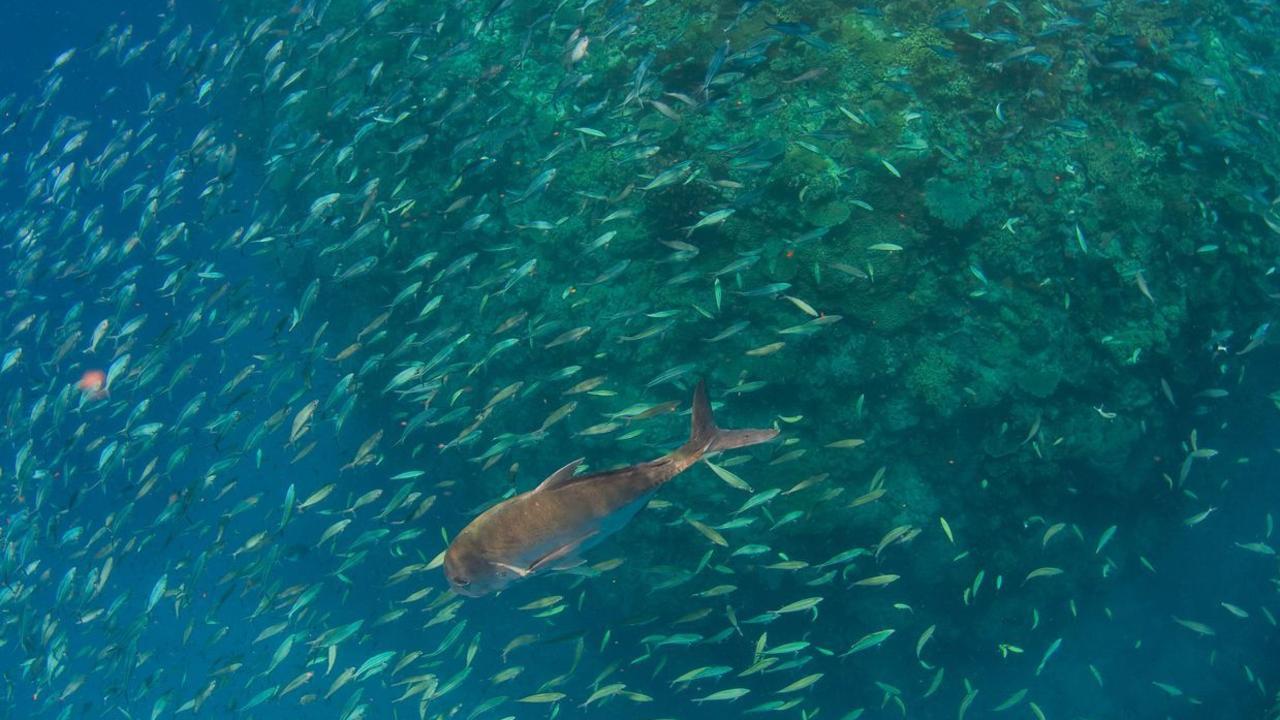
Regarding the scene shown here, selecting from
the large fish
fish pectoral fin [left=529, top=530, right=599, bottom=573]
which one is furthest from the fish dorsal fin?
fish pectoral fin [left=529, top=530, right=599, bottom=573]

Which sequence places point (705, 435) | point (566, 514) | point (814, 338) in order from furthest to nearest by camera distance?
point (814, 338), point (705, 435), point (566, 514)

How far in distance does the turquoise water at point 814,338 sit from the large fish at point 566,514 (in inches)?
57.4

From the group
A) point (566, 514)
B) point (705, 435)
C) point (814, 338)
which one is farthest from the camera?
point (814, 338)

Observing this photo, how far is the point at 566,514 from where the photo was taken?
13.8ft

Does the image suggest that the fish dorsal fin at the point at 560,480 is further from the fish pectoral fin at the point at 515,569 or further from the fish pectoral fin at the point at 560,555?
the fish pectoral fin at the point at 515,569

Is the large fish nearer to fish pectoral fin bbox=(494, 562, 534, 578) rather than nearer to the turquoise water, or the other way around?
fish pectoral fin bbox=(494, 562, 534, 578)

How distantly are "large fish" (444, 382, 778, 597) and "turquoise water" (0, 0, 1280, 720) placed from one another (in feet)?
4.78

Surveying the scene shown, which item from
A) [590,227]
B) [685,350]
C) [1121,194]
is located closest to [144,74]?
[590,227]

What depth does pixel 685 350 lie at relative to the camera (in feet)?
28.9

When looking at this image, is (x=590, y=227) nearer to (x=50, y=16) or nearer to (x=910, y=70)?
(x=910, y=70)

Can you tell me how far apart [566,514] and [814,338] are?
4973mm

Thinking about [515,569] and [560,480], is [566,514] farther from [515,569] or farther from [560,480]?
[515,569]

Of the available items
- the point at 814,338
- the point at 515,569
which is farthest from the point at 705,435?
the point at 814,338

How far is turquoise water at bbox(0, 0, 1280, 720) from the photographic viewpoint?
807cm
